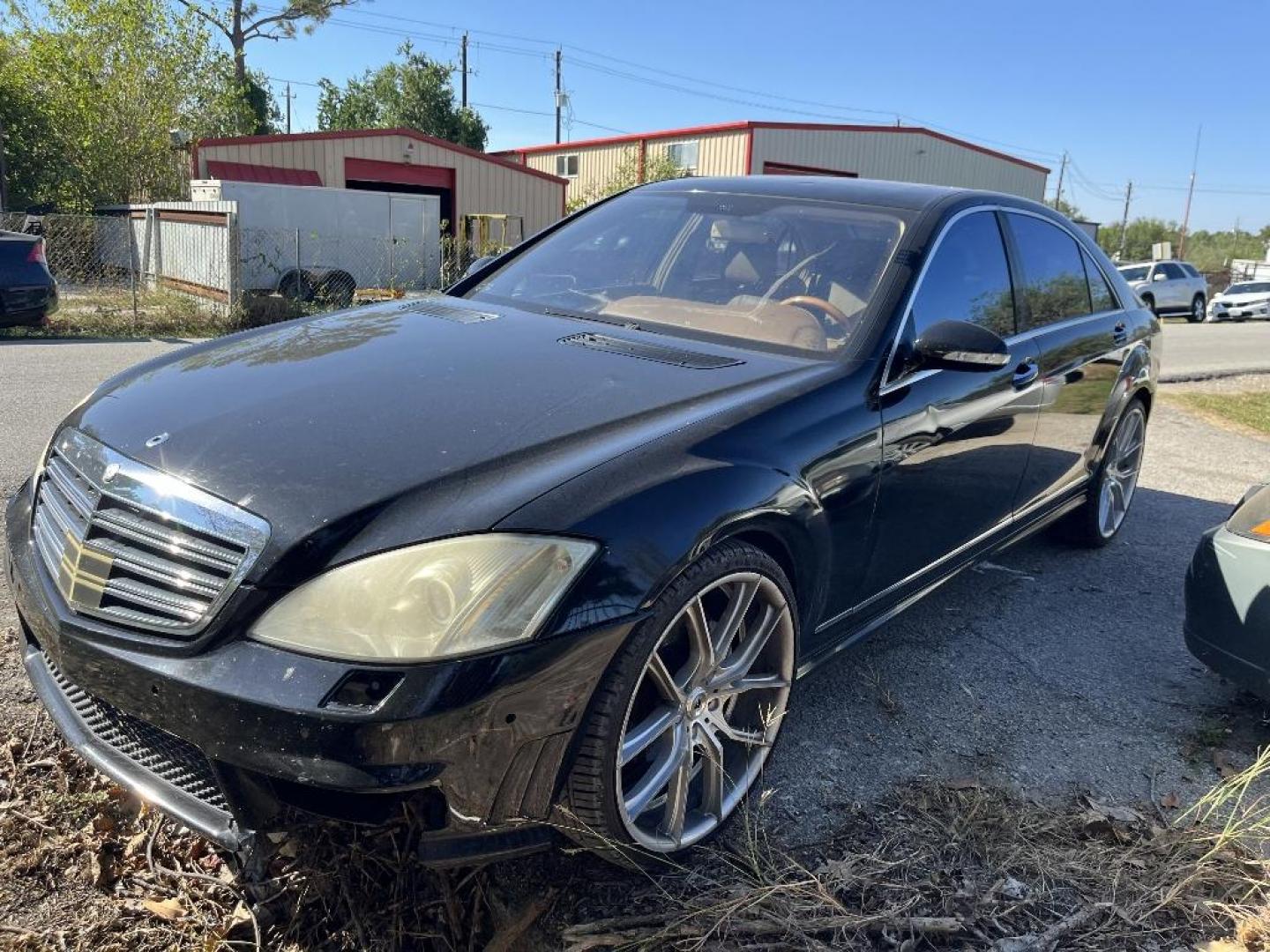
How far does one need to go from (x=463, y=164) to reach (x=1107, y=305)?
79.0ft

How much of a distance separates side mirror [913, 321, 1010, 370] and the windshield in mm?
229

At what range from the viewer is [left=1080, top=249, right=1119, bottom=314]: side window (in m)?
4.64

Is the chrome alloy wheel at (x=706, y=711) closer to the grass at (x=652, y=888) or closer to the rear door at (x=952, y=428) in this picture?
the grass at (x=652, y=888)

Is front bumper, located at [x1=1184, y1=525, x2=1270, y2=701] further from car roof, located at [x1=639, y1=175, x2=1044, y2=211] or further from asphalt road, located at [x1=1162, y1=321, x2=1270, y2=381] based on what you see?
asphalt road, located at [x1=1162, y1=321, x2=1270, y2=381]

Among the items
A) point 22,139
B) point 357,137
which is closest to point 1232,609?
point 357,137

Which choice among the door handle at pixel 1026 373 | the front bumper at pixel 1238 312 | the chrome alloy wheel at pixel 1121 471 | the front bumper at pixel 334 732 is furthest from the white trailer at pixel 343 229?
the front bumper at pixel 1238 312

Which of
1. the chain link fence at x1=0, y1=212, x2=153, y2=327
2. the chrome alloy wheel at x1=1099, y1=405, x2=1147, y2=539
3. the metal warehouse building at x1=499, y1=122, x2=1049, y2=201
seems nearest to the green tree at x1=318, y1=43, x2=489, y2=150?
the metal warehouse building at x1=499, y1=122, x2=1049, y2=201

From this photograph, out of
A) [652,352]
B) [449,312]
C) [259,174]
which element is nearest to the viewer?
[652,352]

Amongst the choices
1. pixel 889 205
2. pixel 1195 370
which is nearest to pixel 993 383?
pixel 889 205

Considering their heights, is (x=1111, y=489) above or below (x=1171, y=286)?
below

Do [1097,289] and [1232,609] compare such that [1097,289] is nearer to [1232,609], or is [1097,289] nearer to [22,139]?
[1232,609]

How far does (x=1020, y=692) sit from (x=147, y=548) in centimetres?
289

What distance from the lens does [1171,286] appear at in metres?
26.8

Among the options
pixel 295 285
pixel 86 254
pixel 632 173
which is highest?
pixel 632 173
